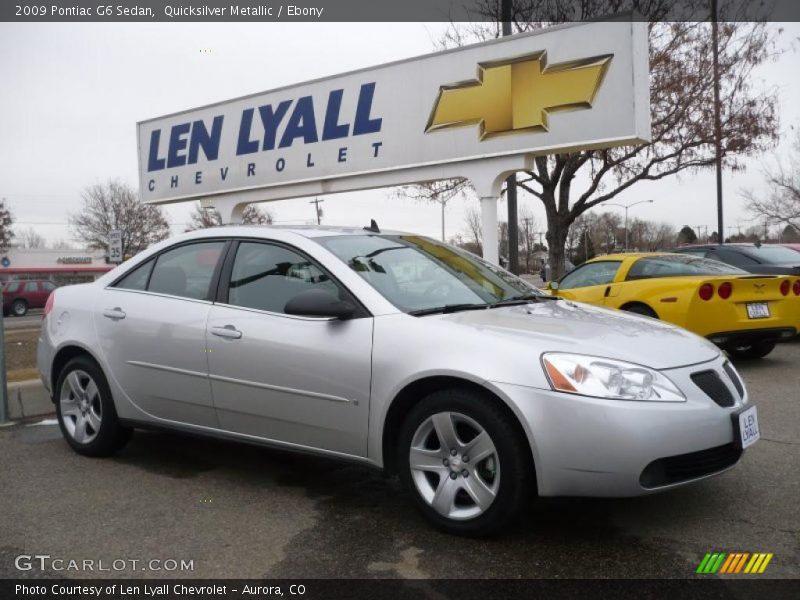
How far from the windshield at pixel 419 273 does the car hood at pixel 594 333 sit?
8.8 inches

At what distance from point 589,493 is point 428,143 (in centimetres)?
797

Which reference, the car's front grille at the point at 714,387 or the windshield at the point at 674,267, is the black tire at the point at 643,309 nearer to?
the windshield at the point at 674,267

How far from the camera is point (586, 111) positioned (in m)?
8.88

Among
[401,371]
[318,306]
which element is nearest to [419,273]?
[318,306]

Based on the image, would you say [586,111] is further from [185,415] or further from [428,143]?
[185,415]

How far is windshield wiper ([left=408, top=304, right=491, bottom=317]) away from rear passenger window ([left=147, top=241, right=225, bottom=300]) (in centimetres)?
140

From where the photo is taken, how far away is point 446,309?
12.0 ft

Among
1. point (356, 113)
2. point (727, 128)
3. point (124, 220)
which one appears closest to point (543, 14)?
point (727, 128)

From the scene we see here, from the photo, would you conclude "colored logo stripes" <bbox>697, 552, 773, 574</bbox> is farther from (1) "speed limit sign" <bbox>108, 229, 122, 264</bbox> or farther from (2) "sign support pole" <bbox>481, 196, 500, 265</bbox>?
(1) "speed limit sign" <bbox>108, 229, 122, 264</bbox>

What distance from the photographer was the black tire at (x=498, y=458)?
3027 mm

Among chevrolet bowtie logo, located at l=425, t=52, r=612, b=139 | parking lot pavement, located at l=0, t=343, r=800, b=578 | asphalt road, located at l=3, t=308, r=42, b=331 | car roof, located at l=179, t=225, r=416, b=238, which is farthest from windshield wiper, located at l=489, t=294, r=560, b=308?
asphalt road, located at l=3, t=308, r=42, b=331

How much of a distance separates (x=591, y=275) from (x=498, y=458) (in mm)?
5993

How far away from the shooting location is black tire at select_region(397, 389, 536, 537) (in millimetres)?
3027

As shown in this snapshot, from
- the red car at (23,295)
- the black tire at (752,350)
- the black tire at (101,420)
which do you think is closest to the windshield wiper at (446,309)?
the black tire at (101,420)
